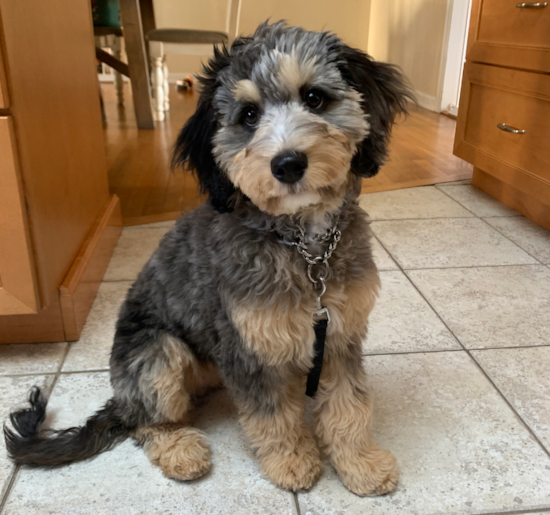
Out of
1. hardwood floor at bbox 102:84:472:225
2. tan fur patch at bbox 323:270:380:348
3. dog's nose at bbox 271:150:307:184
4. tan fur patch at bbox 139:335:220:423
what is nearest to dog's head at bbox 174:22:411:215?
dog's nose at bbox 271:150:307:184

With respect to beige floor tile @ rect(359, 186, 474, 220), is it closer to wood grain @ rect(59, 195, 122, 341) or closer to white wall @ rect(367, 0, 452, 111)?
wood grain @ rect(59, 195, 122, 341)

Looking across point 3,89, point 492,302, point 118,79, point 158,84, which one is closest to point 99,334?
point 3,89

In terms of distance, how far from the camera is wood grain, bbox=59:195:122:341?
1.74 meters

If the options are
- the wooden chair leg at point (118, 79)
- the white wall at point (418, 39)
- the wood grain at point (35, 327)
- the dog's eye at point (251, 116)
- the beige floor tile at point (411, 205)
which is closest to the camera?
the dog's eye at point (251, 116)

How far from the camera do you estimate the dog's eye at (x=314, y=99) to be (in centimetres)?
103

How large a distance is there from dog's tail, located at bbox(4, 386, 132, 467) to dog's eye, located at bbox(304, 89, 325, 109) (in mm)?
847

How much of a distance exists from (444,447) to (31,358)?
1250 millimetres

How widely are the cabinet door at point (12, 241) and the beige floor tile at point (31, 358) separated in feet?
0.67

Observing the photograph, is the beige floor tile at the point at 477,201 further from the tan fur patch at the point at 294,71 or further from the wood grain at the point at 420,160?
the tan fur patch at the point at 294,71

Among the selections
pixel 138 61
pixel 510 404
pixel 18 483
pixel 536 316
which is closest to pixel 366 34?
pixel 138 61

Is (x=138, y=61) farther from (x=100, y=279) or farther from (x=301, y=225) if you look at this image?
(x=301, y=225)

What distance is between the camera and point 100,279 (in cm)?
213

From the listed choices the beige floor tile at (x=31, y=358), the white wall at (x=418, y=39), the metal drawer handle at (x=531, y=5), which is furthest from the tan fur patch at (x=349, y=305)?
the white wall at (x=418, y=39)

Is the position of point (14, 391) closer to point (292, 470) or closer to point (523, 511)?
point (292, 470)
